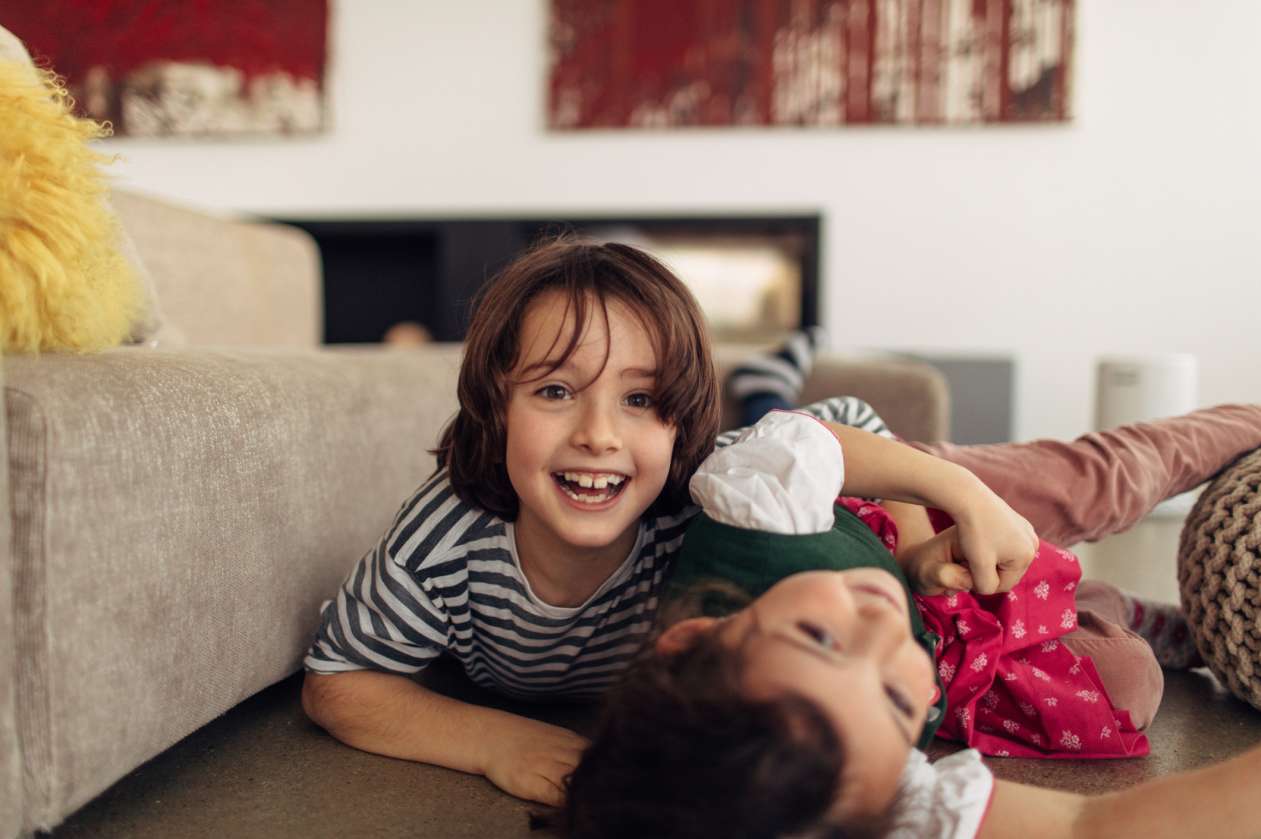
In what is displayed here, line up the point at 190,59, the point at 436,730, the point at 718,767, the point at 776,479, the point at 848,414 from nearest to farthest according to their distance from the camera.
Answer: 1. the point at 718,767
2. the point at 776,479
3. the point at 436,730
4. the point at 848,414
5. the point at 190,59

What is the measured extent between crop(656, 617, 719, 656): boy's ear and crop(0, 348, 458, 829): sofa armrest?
0.37m

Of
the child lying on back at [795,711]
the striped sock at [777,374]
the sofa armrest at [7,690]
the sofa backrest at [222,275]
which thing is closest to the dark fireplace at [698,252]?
the sofa backrest at [222,275]

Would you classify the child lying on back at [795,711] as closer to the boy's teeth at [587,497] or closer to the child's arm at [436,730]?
the boy's teeth at [587,497]

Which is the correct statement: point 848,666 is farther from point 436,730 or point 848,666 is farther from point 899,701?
point 436,730

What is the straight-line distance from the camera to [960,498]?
812 millimetres

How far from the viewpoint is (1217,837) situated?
62 centimetres

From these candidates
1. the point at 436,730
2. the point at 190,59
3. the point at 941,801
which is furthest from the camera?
the point at 190,59

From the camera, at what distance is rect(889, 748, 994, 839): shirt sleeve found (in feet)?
2.08

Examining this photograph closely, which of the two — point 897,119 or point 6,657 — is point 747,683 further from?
point 897,119

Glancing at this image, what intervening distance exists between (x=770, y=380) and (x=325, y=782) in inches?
36.0

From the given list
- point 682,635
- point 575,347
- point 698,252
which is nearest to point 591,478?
point 575,347

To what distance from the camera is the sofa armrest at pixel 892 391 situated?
156 centimetres

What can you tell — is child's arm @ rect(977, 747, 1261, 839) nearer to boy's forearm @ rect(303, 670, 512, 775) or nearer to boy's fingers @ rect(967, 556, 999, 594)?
boy's fingers @ rect(967, 556, 999, 594)

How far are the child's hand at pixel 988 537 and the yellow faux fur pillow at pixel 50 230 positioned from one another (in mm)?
693
